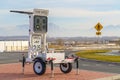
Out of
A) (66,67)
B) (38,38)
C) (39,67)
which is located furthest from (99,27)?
(39,67)

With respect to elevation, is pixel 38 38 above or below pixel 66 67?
above

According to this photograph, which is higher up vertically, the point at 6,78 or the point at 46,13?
the point at 46,13

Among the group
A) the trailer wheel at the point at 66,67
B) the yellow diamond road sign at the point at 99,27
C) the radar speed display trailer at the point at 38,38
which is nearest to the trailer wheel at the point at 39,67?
the radar speed display trailer at the point at 38,38

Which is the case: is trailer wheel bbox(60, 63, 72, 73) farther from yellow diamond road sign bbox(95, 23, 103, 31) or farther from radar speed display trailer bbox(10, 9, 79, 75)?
yellow diamond road sign bbox(95, 23, 103, 31)

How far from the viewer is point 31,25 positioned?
64.4ft

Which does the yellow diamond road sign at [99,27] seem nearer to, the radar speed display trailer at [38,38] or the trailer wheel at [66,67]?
the radar speed display trailer at [38,38]

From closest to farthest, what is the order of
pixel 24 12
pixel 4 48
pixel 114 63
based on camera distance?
pixel 24 12 < pixel 114 63 < pixel 4 48

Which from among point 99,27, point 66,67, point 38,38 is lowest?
point 66,67

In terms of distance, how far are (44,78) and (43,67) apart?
1129mm

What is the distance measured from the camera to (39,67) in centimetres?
1850

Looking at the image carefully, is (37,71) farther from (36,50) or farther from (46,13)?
(46,13)

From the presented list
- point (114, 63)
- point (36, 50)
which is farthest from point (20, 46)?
point (36, 50)

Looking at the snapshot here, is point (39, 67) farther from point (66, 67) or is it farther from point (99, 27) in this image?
point (99, 27)

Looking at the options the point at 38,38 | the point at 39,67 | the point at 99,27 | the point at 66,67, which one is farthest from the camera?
the point at 99,27
